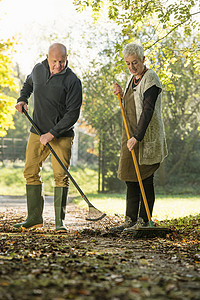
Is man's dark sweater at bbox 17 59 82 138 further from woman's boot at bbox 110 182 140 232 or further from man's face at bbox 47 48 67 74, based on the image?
woman's boot at bbox 110 182 140 232

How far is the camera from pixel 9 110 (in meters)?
9.51

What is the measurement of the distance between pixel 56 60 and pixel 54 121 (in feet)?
2.16

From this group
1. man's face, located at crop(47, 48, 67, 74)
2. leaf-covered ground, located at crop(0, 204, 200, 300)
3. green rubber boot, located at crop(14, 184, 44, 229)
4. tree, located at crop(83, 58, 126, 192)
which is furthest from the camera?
tree, located at crop(83, 58, 126, 192)

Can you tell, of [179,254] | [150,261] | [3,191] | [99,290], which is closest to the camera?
[99,290]

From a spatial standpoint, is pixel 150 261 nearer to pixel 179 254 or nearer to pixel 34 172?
pixel 179 254

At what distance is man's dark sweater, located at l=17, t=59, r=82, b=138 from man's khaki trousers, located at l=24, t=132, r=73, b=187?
0.10 meters

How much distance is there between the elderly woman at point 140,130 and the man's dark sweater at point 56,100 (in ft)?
1.77

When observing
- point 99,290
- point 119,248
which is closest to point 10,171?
point 119,248

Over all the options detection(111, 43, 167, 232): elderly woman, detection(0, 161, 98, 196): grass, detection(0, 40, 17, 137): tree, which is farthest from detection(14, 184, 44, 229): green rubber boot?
detection(0, 161, 98, 196): grass

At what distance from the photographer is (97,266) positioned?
2.82 metres

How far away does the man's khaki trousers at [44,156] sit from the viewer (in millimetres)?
4543

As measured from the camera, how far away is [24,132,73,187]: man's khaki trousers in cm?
454

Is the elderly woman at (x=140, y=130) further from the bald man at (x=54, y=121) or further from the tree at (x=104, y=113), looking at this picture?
the tree at (x=104, y=113)

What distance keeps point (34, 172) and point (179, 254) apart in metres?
1.97
